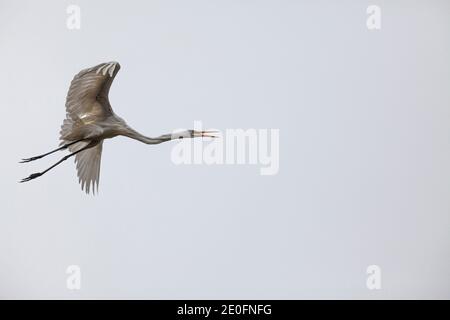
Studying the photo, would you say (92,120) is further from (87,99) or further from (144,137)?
(144,137)

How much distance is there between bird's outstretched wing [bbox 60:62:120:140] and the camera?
35.1ft

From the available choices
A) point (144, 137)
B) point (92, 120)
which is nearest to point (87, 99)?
point (92, 120)

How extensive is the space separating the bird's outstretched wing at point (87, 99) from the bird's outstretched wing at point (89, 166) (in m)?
0.73

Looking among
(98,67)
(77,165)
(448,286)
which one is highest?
(98,67)

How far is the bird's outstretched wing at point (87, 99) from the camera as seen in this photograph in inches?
422

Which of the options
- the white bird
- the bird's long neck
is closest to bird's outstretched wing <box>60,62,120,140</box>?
the white bird

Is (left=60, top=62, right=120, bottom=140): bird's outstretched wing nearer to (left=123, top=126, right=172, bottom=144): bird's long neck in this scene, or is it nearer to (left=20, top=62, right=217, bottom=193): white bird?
(left=20, top=62, right=217, bottom=193): white bird

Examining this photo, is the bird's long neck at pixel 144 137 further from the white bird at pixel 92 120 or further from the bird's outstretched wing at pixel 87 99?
the bird's outstretched wing at pixel 87 99

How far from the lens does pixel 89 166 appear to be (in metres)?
12.2

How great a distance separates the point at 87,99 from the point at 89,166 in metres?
1.39
